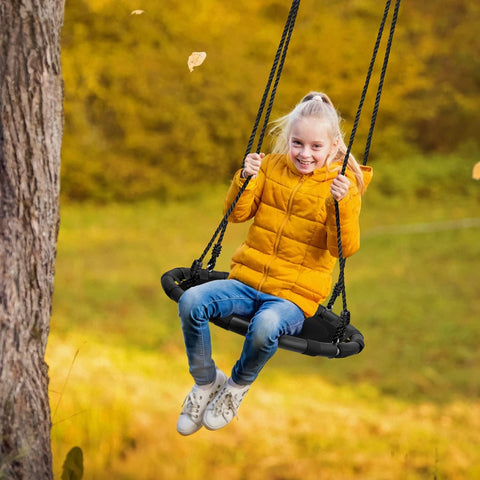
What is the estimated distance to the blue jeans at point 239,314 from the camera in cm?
224

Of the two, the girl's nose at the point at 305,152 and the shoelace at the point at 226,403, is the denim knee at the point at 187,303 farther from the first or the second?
the girl's nose at the point at 305,152

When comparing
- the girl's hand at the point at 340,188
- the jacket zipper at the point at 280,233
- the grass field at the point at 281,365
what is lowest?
the grass field at the point at 281,365

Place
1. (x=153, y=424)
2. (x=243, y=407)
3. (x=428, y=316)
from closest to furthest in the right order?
1. (x=153, y=424)
2. (x=243, y=407)
3. (x=428, y=316)

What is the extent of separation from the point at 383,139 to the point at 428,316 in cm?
489

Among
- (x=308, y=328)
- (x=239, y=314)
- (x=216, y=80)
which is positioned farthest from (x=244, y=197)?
(x=216, y=80)

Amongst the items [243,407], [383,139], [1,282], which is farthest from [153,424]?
[383,139]

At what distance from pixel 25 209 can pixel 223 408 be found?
90cm

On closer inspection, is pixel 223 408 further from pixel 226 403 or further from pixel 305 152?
pixel 305 152

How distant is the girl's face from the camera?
2.37 meters

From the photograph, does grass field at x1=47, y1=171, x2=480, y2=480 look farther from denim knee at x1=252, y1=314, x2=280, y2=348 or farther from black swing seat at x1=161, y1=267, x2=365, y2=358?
denim knee at x1=252, y1=314, x2=280, y2=348

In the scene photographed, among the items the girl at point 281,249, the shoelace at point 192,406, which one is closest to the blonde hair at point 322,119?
the girl at point 281,249

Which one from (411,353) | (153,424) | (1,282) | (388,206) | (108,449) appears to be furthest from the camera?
(388,206)

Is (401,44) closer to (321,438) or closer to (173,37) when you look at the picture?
(173,37)

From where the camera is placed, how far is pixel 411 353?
6.95 metres
